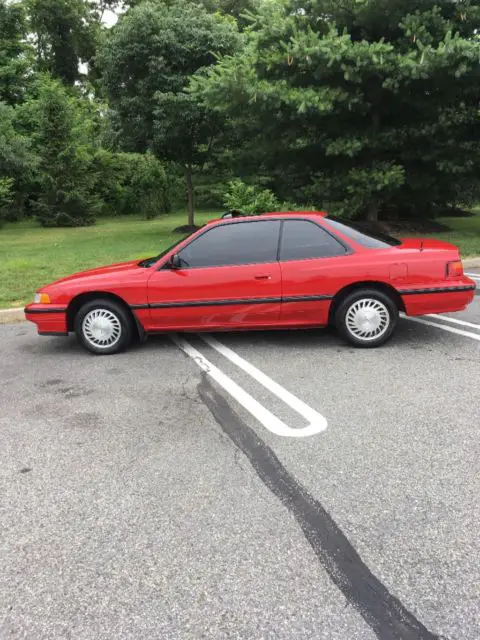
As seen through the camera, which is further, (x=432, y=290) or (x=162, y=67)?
(x=162, y=67)

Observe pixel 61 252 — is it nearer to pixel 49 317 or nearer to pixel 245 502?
pixel 49 317

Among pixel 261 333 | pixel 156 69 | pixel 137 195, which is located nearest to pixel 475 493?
pixel 261 333

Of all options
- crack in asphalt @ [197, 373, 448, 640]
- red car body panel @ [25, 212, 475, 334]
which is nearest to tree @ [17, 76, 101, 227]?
red car body panel @ [25, 212, 475, 334]

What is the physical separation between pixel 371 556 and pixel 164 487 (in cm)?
116

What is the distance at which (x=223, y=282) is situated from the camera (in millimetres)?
5277

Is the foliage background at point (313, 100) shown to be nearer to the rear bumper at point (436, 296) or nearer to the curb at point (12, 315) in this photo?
the rear bumper at point (436, 296)

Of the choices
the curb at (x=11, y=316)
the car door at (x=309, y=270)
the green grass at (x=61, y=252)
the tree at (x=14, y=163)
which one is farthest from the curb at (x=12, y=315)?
the tree at (x=14, y=163)

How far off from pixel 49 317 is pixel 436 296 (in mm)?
3906

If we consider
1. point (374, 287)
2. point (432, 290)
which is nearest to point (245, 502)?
point (374, 287)

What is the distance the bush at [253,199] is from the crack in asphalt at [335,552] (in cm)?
1384

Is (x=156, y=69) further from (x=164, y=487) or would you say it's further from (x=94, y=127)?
(x=94, y=127)

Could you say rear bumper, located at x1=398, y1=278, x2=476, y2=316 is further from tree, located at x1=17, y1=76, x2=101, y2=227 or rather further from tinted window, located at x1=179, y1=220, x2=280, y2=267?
tree, located at x1=17, y1=76, x2=101, y2=227

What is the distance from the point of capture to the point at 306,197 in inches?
539

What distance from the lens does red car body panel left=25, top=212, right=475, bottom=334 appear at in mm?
5180
